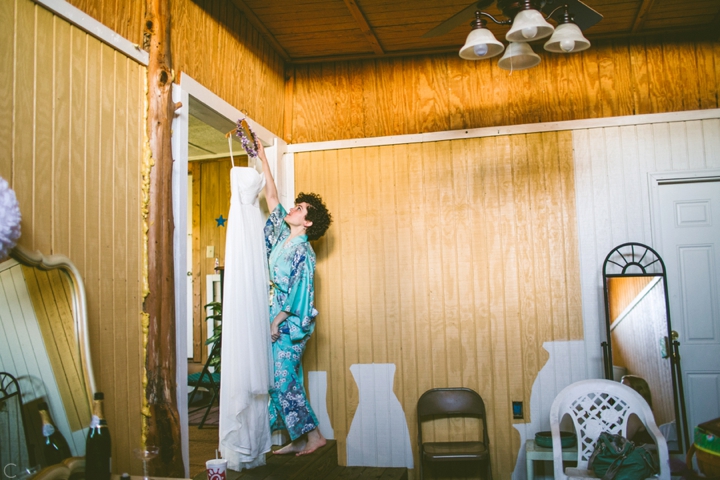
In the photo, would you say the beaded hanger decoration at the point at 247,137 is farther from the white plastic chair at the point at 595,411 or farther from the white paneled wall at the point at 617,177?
the white plastic chair at the point at 595,411

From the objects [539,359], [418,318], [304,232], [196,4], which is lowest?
[539,359]

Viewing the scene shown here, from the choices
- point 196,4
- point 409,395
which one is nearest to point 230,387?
point 409,395

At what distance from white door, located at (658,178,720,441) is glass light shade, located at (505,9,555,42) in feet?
6.43

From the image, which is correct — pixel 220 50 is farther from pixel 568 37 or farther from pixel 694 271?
pixel 694 271

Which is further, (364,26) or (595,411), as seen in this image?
(364,26)

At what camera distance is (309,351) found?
4.10m

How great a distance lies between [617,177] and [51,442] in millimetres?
3507

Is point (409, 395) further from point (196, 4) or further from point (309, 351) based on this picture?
point (196, 4)

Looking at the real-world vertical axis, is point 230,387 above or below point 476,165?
below

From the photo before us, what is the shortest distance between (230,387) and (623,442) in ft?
6.63

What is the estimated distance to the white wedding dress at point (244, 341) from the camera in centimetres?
284

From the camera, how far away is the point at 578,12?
2523mm

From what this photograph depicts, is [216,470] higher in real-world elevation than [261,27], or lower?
lower

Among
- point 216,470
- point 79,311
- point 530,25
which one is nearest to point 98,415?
point 79,311
